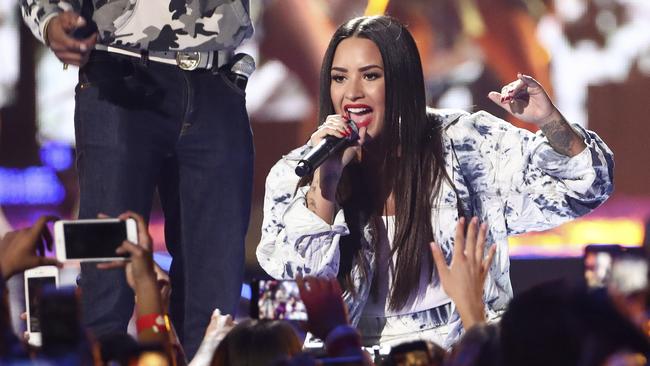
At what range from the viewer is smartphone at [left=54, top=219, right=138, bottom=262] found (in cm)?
257

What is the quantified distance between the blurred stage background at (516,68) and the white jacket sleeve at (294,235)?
7.22 ft

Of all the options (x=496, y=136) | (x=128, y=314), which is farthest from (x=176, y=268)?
(x=496, y=136)

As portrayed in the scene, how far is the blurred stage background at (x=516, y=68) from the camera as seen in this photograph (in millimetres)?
5613

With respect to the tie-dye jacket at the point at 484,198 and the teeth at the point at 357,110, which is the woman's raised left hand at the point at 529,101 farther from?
the teeth at the point at 357,110

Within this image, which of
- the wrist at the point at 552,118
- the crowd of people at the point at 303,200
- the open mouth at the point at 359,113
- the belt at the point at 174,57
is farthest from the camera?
the open mouth at the point at 359,113

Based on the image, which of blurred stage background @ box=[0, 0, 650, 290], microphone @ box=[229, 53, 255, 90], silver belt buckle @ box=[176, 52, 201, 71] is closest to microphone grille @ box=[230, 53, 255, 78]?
microphone @ box=[229, 53, 255, 90]

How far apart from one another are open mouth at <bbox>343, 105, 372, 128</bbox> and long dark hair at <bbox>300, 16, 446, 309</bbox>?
5cm

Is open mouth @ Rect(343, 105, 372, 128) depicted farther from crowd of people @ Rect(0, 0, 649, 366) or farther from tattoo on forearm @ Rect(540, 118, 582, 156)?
tattoo on forearm @ Rect(540, 118, 582, 156)

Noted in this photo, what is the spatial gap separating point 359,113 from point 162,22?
2.23ft

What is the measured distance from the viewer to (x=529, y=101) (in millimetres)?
3314

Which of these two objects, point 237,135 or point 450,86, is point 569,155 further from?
point 450,86

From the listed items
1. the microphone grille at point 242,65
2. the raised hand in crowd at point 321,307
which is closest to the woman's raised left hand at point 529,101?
the microphone grille at point 242,65

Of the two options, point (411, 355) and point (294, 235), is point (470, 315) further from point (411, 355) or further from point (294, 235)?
point (294, 235)

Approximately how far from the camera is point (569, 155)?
3.33 m
